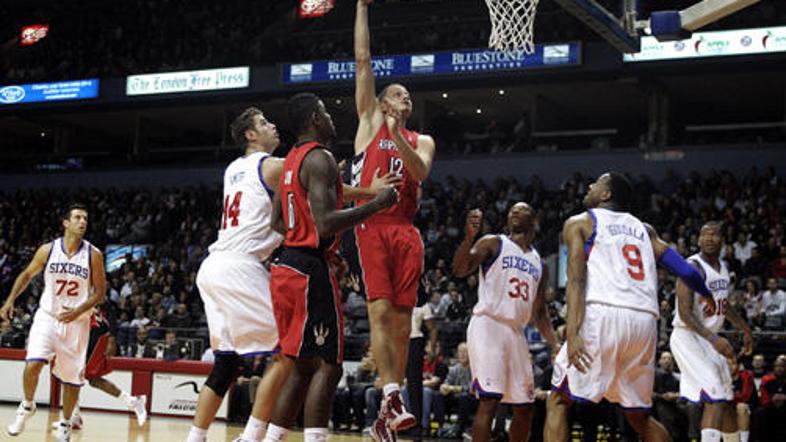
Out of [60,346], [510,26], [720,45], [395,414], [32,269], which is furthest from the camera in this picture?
[720,45]

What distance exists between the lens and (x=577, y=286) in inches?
248

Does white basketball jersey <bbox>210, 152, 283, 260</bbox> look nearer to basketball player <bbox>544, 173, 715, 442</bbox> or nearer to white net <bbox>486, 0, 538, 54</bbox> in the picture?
basketball player <bbox>544, 173, 715, 442</bbox>

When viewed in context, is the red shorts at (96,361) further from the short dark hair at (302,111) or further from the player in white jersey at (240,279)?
the short dark hair at (302,111)

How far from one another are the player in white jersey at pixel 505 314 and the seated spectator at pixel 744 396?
463cm

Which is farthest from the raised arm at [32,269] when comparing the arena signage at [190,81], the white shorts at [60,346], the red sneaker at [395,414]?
the arena signage at [190,81]

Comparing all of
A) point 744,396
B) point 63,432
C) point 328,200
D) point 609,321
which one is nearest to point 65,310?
point 63,432

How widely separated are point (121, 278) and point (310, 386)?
1944cm

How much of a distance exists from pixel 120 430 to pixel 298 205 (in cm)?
Answer: 741

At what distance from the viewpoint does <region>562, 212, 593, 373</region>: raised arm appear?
20.2 ft

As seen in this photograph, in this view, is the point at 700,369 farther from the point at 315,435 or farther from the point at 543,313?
the point at 315,435

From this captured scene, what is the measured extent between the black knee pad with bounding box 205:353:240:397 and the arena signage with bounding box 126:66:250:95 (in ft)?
67.0

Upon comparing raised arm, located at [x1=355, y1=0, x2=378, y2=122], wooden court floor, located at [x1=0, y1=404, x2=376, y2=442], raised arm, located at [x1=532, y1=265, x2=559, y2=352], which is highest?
raised arm, located at [x1=355, y1=0, x2=378, y2=122]

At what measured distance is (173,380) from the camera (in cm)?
1571

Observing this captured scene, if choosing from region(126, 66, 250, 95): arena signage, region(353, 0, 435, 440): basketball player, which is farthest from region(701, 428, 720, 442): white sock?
region(126, 66, 250, 95): arena signage
